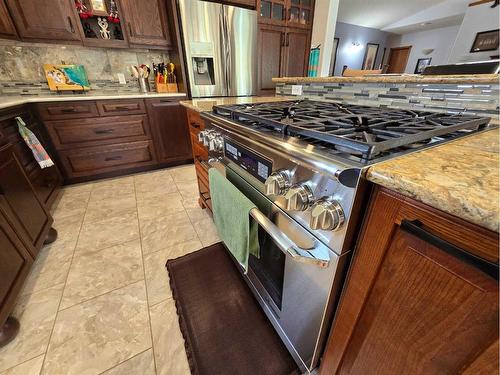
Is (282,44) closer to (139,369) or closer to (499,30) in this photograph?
(499,30)

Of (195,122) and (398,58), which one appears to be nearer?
(195,122)

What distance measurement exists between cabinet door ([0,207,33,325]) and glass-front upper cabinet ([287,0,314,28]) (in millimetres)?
3391

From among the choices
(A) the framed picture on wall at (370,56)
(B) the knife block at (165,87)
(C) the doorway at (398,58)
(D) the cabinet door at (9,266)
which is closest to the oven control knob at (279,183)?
(D) the cabinet door at (9,266)

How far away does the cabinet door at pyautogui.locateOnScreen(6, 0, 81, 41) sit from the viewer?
172 centimetres

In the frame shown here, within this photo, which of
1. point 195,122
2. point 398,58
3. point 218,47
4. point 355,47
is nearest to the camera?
point 195,122

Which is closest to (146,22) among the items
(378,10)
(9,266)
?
(9,266)

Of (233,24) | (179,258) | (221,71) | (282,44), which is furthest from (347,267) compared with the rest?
(282,44)

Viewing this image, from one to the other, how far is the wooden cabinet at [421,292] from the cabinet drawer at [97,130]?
94.0 inches

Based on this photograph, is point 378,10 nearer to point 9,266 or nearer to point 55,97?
point 55,97

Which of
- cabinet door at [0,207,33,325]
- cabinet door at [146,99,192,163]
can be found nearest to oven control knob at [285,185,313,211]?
cabinet door at [0,207,33,325]

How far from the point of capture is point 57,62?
2.15m

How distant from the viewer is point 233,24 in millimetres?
2295

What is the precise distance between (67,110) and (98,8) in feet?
3.29

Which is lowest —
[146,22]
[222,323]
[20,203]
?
[222,323]
